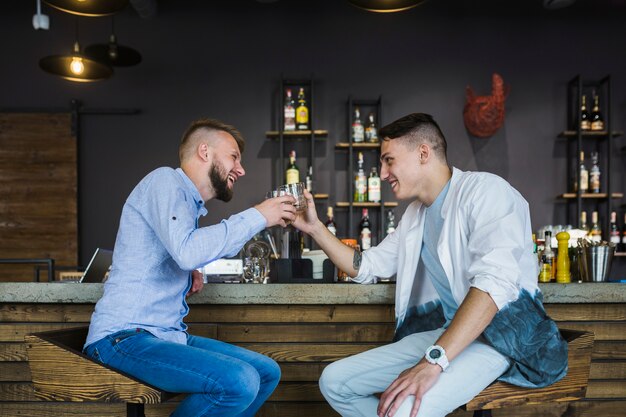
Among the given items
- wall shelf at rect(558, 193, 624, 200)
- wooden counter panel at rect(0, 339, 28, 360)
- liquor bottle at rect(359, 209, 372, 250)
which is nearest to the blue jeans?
wooden counter panel at rect(0, 339, 28, 360)

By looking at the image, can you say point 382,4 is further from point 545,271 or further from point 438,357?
point 438,357

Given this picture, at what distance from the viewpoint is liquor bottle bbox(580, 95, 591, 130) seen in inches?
186

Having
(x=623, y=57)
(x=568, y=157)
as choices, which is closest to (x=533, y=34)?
(x=623, y=57)

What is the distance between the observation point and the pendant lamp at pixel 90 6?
2604 mm

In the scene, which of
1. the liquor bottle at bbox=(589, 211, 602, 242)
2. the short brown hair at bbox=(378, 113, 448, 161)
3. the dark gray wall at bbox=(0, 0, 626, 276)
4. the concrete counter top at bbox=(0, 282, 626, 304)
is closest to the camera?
the short brown hair at bbox=(378, 113, 448, 161)

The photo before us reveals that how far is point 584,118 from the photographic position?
4.84 meters

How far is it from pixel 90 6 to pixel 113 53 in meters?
1.28

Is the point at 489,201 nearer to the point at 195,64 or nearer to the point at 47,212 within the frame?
the point at 195,64

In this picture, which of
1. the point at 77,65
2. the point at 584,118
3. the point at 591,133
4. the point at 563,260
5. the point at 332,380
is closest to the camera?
the point at 332,380

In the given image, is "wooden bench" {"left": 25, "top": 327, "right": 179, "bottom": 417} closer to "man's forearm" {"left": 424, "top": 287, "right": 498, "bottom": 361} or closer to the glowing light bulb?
"man's forearm" {"left": 424, "top": 287, "right": 498, "bottom": 361}

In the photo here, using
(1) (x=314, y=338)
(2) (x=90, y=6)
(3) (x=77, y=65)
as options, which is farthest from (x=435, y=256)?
(3) (x=77, y=65)

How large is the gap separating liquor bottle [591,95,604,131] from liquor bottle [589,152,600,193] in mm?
222

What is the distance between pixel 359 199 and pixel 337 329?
8.60 feet

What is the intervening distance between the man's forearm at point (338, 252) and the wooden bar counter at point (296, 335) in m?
0.22
